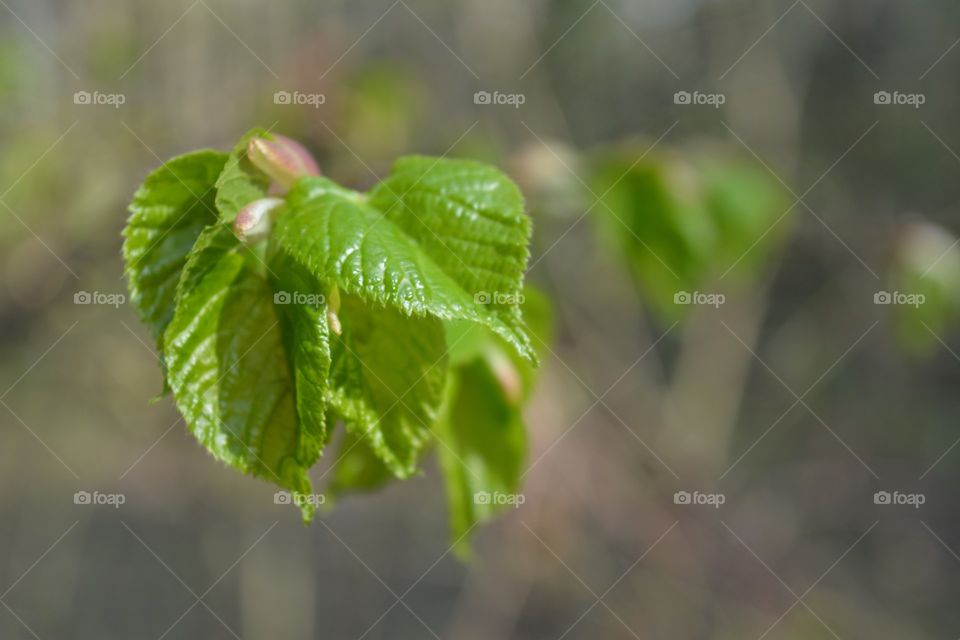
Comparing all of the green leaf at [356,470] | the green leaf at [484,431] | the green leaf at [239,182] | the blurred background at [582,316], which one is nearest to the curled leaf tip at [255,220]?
the green leaf at [239,182]

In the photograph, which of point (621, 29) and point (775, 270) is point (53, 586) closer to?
point (775, 270)

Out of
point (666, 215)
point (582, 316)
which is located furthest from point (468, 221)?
point (582, 316)

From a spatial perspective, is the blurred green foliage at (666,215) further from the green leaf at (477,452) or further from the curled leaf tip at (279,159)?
the curled leaf tip at (279,159)

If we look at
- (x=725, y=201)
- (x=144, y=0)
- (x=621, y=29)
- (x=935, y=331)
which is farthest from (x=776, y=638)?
(x=144, y=0)

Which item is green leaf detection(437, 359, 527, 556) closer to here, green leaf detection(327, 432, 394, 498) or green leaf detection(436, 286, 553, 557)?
green leaf detection(436, 286, 553, 557)

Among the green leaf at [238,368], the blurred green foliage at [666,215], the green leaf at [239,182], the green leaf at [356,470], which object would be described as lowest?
the green leaf at [356,470]

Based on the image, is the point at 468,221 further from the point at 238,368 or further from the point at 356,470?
the point at 356,470
